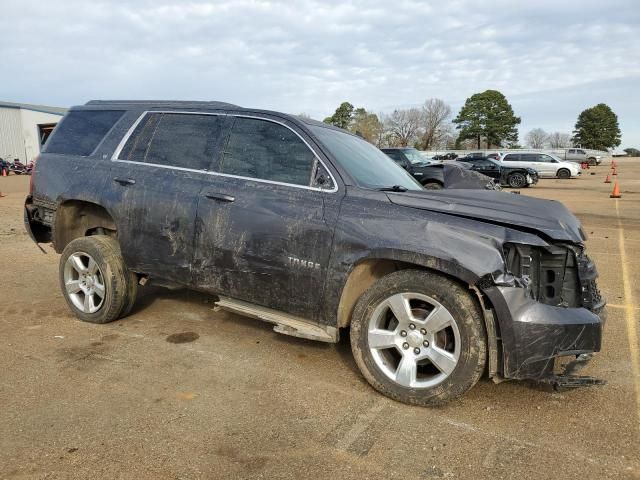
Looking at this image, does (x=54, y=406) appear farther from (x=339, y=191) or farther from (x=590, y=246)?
(x=590, y=246)

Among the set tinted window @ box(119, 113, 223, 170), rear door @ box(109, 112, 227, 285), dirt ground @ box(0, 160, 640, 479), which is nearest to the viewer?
dirt ground @ box(0, 160, 640, 479)

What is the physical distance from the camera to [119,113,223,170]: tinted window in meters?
4.03

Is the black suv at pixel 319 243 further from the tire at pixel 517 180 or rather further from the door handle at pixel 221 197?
the tire at pixel 517 180

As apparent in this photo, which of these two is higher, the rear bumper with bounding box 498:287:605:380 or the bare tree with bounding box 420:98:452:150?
the bare tree with bounding box 420:98:452:150

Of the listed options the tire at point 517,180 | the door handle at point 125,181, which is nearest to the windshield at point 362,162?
the door handle at point 125,181

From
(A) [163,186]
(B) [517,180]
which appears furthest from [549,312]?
(B) [517,180]

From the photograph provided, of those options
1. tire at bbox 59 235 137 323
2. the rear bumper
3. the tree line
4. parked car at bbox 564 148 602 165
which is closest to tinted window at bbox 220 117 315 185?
tire at bbox 59 235 137 323

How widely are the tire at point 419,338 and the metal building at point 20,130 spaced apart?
50.1 meters

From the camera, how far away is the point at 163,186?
13.2 ft

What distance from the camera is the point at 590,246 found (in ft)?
27.3

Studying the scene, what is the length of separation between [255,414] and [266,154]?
1.91 metres

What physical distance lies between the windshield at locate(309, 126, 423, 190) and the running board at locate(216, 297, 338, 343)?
3.53ft

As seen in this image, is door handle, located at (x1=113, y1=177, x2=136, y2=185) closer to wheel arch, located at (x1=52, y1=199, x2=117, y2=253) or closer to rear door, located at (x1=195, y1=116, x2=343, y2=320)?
wheel arch, located at (x1=52, y1=199, x2=117, y2=253)

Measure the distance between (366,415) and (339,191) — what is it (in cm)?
150
